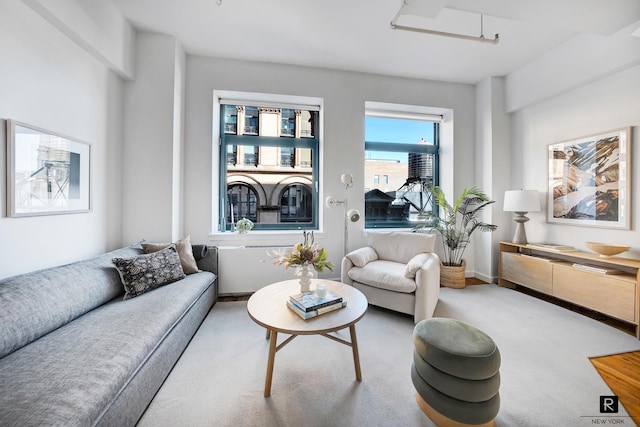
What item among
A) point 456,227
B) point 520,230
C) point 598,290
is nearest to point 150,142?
point 456,227

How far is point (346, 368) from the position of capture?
5.78 feet

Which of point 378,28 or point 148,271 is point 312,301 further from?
point 378,28

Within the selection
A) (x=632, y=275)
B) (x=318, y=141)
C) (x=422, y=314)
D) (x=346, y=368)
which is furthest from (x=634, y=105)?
(x=346, y=368)

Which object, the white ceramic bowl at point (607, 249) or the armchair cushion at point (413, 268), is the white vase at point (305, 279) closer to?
the armchair cushion at point (413, 268)

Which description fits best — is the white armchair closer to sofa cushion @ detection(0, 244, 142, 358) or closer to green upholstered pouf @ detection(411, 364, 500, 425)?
green upholstered pouf @ detection(411, 364, 500, 425)

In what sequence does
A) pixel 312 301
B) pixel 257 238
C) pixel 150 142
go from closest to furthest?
pixel 312 301
pixel 150 142
pixel 257 238

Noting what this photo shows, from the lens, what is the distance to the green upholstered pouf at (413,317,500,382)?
124cm

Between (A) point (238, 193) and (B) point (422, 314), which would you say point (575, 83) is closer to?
(B) point (422, 314)

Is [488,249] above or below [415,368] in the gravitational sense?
above

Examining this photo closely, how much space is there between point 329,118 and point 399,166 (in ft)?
4.82

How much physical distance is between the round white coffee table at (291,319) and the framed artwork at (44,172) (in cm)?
174

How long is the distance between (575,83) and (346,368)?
396cm

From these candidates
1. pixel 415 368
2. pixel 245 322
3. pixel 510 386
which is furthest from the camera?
pixel 245 322

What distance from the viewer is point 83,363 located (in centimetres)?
114
